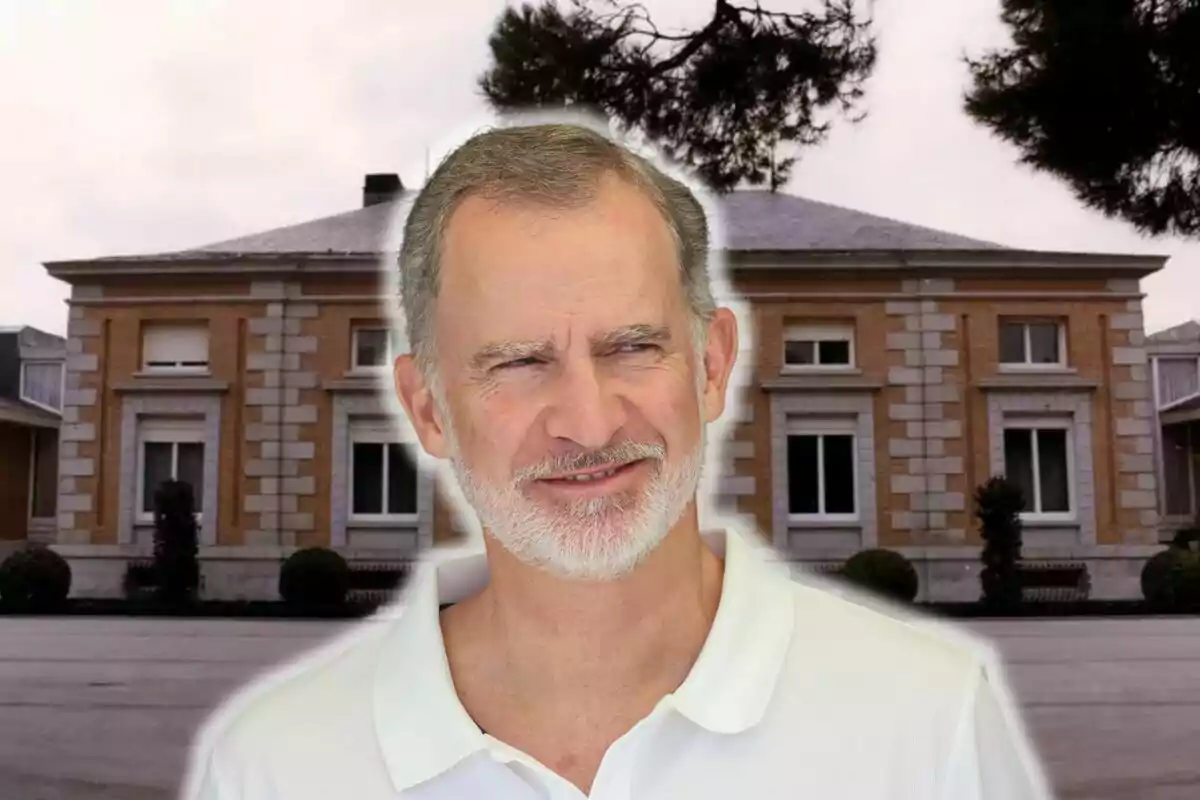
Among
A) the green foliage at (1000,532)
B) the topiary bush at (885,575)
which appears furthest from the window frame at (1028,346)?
the topiary bush at (885,575)

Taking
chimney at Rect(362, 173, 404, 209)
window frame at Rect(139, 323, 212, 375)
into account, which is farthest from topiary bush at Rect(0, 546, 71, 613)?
chimney at Rect(362, 173, 404, 209)

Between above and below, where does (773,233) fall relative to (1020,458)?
above

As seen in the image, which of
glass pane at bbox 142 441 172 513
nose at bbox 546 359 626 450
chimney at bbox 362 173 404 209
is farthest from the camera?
glass pane at bbox 142 441 172 513

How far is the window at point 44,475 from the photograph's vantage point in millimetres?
2061

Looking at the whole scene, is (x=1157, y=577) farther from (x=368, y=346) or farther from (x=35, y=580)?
(x=35, y=580)

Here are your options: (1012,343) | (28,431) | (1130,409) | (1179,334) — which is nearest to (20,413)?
(28,431)

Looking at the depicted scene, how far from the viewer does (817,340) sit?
81.9 inches

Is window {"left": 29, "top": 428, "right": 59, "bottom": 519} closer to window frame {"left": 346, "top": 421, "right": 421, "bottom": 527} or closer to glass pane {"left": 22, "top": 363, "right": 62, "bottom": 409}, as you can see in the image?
glass pane {"left": 22, "top": 363, "right": 62, "bottom": 409}

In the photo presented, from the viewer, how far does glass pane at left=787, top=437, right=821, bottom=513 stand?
80.7 inches

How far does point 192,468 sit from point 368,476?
0.36 metres

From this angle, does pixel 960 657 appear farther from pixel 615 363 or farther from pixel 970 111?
pixel 970 111

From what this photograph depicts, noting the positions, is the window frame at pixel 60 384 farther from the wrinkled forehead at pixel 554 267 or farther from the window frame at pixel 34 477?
the wrinkled forehead at pixel 554 267

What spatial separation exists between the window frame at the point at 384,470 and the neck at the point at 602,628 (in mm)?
1230

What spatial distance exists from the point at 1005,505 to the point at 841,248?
23.2 inches
